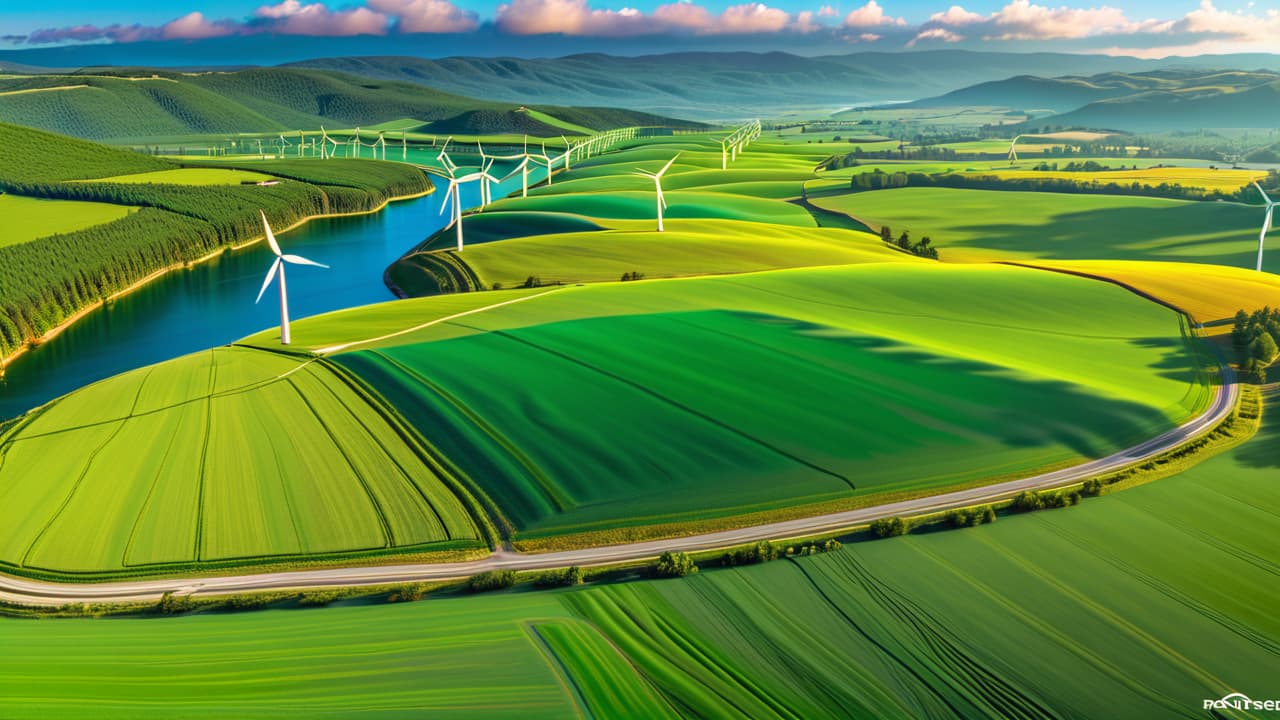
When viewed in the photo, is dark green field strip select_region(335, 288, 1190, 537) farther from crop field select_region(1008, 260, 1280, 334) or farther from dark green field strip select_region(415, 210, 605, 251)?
dark green field strip select_region(415, 210, 605, 251)

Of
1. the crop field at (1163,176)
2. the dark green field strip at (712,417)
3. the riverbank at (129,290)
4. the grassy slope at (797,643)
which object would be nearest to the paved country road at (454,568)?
the dark green field strip at (712,417)

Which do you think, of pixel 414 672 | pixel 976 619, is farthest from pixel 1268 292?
pixel 414 672

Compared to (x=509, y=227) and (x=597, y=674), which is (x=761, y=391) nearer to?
(x=597, y=674)

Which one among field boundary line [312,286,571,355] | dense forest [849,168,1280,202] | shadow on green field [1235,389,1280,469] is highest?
dense forest [849,168,1280,202]

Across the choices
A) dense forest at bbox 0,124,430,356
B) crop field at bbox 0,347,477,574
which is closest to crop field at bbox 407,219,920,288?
dense forest at bbox 0,124,430,356

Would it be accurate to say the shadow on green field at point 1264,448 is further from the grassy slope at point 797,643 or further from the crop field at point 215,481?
the crop field at point 215,481

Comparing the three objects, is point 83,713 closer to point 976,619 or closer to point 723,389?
point 976,619

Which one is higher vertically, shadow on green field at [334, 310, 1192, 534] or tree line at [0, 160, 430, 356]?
tree line at [0, 160, 430, 356]
